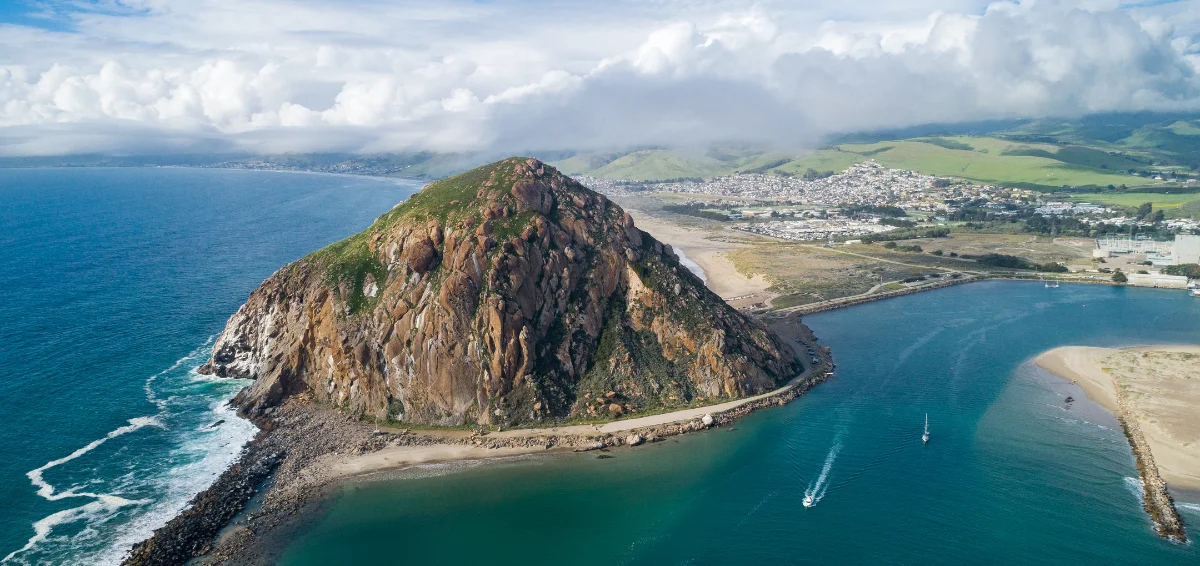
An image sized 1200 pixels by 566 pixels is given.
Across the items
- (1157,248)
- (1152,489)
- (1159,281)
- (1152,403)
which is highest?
(1157,248)

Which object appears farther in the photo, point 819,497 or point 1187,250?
point 1187,250

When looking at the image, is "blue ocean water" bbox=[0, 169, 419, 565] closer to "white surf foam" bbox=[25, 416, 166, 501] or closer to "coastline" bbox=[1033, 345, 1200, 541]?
"white surf foam" bbox=[25, 416, 166, 501]

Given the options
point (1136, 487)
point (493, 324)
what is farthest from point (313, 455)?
point (1136, 487)

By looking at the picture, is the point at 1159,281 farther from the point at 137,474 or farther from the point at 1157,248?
the point at 137,474

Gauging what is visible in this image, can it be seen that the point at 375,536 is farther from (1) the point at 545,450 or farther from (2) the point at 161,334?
(2) the point at 161,334

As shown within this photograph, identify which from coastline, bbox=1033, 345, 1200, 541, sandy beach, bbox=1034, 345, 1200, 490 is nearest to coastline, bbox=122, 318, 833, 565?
coastline, bbox=1033, 345, 1200, 541

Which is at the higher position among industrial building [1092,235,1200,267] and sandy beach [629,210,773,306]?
industrial building [1092,235,1200,267]

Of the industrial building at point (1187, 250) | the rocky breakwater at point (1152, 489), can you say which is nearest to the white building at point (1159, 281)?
the industrial building at point (1187, 250)

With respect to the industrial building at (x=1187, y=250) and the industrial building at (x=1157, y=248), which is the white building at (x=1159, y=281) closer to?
the industrial building at (x=1157, y=248)
